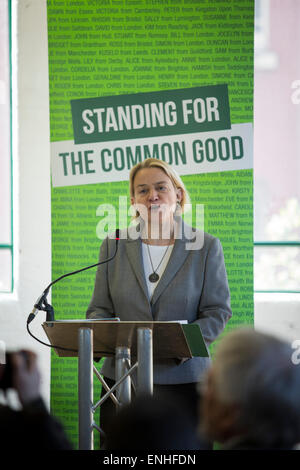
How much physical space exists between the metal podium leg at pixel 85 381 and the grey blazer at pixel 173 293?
24.1 inches

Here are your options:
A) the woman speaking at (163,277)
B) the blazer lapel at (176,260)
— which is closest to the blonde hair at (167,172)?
the woman speaking at (163,277)

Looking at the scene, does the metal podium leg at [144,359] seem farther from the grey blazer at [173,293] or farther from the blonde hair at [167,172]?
the blonde hair at [167,172]

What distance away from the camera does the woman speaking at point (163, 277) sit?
3.82 metres

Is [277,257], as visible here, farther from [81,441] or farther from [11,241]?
[81,441]

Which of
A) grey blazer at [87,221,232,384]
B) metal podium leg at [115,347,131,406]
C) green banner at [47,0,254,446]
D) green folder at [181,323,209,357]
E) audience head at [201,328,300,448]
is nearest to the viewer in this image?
audience head at [201,328,300,448]

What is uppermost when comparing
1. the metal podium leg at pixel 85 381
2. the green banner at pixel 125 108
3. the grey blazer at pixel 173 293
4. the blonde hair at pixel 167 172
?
the green banner at pixel 125 108

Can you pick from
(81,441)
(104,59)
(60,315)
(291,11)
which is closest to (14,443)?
(81,441)

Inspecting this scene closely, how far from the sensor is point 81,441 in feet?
10.3

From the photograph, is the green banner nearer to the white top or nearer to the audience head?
the white top

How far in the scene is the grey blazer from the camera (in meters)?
3.80

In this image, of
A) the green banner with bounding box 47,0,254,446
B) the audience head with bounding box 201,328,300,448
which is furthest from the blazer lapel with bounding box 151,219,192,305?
the audience head with bounding box 201,328,300,448

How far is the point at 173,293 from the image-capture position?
3895mm

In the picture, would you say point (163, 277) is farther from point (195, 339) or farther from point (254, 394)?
point (254, 394)

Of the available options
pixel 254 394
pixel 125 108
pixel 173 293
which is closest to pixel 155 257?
pixel 173 293
